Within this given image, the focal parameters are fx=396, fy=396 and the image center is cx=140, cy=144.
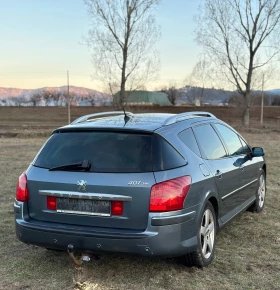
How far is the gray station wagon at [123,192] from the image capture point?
3424mm

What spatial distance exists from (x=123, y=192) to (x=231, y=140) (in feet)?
7.91

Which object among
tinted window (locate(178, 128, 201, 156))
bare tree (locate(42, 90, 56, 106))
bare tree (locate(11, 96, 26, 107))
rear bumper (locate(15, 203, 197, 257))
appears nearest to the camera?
rear bumper (locate(15, 203, 197, 257))

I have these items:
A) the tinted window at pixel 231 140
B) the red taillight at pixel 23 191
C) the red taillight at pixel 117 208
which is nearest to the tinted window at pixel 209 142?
the tinted window at pixel 231 140

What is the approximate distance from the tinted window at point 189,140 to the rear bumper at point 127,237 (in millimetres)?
725

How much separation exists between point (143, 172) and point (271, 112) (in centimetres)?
4758

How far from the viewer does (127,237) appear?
133 inches

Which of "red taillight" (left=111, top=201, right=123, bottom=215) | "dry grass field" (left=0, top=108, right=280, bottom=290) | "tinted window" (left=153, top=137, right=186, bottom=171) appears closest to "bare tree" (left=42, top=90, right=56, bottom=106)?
"dry grass field" (left=0, top=108, right=280, bottom=290)

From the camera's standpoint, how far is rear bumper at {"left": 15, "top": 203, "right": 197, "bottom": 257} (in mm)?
3396

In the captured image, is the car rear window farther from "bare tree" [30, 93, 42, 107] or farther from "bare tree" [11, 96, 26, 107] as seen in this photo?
"bare tree" [30, 93, 42, 107]

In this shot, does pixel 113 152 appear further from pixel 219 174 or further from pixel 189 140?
pixel 219 174

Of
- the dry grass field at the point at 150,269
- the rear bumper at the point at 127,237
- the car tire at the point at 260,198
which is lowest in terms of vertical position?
the dry grass field at the point at 150,269

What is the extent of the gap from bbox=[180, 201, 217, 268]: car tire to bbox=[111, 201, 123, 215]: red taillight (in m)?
0.82

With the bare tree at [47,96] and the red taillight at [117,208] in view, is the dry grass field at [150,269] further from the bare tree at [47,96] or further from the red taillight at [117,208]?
the bare tree at [47,96]

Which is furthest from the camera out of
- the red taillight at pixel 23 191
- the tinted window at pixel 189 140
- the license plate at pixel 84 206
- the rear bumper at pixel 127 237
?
the tinted window at pixel 189 140
